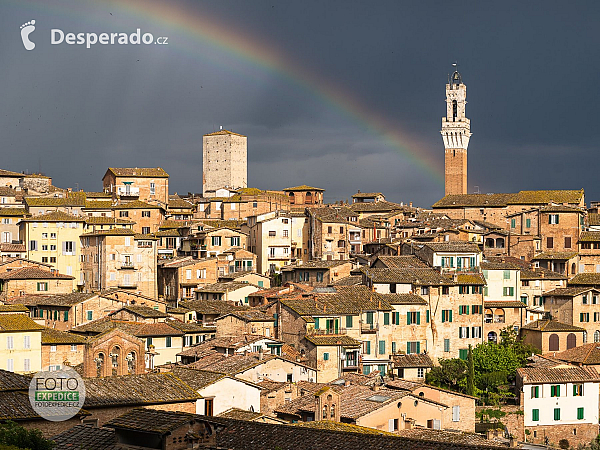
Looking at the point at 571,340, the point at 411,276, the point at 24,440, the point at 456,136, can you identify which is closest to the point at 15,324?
the point at 24,440

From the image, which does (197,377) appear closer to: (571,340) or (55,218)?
(571,340)

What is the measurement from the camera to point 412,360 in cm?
5322

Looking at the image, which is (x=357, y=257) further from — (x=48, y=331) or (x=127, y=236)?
(x=48, y=331)

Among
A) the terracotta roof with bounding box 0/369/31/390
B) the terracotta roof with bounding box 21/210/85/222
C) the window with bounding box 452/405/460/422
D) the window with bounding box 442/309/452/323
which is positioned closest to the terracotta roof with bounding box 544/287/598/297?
the window with bounding box 442/309/452/323

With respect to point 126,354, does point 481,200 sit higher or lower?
higher

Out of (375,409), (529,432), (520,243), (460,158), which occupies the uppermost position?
(460,158)

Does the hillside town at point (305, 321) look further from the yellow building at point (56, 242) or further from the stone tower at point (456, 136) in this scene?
the stone tower at point (456, 136)

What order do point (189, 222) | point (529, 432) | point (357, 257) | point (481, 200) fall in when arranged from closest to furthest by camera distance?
point (529, 432) → point (357, 257) → point (189, 222) → point (481, 200)

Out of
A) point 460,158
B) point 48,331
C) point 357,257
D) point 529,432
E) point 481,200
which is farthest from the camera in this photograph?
point 460,158

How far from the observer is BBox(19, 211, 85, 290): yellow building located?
70.9 metres

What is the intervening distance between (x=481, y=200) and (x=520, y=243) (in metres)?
15.8

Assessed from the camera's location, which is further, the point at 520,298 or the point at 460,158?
the point at 460,158

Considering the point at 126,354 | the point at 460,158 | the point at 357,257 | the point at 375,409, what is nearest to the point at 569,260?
the point at 357,257

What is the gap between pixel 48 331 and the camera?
154 feet
